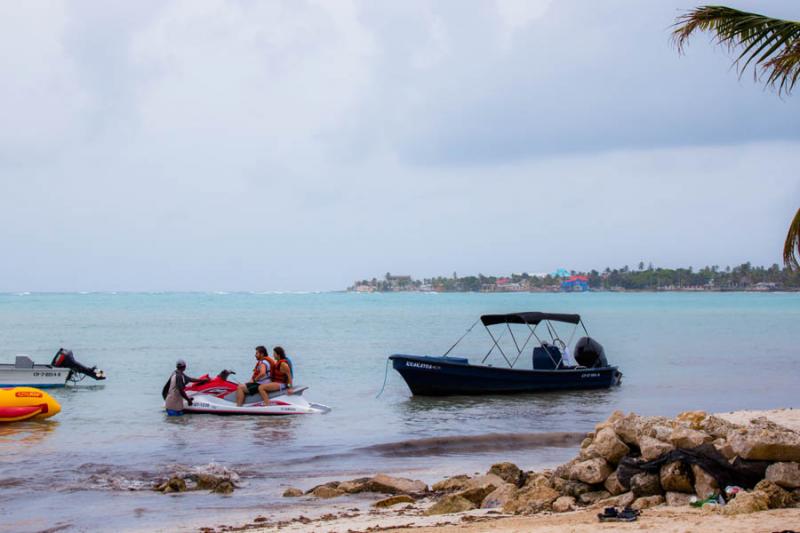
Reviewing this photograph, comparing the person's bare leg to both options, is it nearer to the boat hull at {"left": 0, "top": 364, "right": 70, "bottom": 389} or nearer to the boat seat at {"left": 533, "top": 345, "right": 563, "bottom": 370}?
the boat seat at {"left": 533, "top": 345, "right": 563, "bottom": 370}

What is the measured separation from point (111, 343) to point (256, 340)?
901cm

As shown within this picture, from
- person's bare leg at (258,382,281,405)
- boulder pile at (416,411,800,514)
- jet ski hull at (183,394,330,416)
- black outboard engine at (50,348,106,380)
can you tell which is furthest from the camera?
black outboard engine at (50,348,106,380)

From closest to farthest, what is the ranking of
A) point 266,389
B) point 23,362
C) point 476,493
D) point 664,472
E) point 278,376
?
point 664,472 → point 476,493 → point 266,389 → point 278,376 → point 23,362

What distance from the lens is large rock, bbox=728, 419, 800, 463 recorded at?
28.7 feet

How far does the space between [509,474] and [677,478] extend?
2.81 meters

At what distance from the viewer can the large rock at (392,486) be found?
11.5 metres

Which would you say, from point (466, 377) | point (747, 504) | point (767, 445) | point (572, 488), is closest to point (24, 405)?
point (466, 377)

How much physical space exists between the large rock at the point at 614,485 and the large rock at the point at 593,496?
5cm

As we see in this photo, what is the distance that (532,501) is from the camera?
31.6 ft

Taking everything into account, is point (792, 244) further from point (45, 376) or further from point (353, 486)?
point (45, 376)

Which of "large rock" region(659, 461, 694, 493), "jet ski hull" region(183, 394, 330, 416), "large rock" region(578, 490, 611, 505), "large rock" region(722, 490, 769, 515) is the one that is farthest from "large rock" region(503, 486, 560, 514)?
"jet ski hull" region(183, 394, 330, 416)

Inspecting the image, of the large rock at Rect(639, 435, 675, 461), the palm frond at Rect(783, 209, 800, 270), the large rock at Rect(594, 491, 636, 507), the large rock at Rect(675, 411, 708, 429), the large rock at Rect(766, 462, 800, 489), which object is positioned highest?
the palm frond at Rect(783, 209, 800, 270)

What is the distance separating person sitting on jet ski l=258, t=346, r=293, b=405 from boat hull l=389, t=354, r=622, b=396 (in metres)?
3.66

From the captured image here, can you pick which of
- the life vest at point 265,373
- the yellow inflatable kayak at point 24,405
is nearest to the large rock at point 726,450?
the life vest at point 265,373
